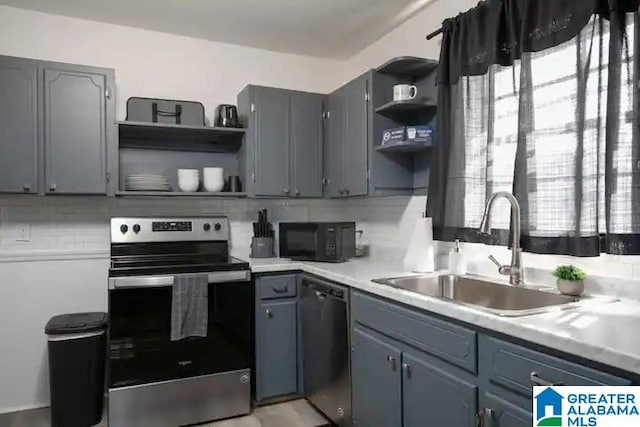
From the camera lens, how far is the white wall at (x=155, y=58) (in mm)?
2895

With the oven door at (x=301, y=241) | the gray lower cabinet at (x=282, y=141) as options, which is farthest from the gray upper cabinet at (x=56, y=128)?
the oven door at (x=301, y=241)

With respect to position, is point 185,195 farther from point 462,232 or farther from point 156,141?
point 462,232

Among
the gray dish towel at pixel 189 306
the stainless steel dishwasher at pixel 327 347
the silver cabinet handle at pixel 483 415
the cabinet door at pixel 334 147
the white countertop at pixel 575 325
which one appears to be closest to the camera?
the white countertop at pixel 575 325

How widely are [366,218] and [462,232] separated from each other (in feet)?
3.93

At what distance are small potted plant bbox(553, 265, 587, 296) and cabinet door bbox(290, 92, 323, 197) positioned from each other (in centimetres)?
187

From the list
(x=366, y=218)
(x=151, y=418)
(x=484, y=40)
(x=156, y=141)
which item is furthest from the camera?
(x=366, y=218)

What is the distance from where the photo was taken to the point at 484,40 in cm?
221

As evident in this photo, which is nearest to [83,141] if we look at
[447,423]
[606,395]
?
[447,423]

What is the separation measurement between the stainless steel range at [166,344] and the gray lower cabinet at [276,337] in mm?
73

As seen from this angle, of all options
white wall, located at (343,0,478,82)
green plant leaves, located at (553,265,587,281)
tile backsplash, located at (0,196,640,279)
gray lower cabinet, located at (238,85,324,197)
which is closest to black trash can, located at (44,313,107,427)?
tile backsplash, located at (0,196,640,279)

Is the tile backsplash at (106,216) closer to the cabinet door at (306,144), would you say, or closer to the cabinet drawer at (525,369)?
the cabinet door at (306,144)

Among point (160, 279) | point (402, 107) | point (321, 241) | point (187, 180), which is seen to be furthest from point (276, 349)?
point (402, 107)

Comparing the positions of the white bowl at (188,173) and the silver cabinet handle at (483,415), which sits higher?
the white bowl at (188,173)

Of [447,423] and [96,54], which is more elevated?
[96,54]
